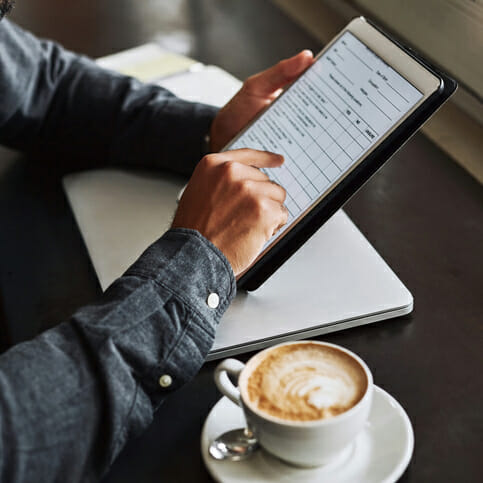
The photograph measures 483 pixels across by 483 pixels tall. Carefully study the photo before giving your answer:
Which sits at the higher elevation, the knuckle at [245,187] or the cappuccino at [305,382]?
the knuckle at [245,187]

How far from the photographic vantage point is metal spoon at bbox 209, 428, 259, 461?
570 millimetres

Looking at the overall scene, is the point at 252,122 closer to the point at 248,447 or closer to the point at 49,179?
the point at 49,179

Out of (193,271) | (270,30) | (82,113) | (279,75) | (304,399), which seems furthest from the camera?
(270,30)

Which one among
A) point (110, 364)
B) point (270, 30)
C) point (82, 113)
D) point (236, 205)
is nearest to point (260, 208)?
point (236, 205)

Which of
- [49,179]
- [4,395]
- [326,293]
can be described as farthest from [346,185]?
[49,179]

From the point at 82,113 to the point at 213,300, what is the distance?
0.54 metres

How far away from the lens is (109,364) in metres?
0.60

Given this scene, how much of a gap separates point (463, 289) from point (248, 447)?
0.31 meters

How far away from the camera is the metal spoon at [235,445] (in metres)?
0.57

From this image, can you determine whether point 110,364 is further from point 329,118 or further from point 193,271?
point 329,118

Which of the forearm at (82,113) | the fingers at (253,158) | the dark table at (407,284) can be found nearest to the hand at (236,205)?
the fingers at (253,158)

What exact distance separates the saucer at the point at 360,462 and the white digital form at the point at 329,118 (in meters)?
0.24

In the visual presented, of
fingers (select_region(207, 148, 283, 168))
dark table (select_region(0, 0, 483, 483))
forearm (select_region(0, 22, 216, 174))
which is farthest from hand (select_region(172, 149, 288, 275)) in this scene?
forearm (select_region(0, 22, 216, 174))

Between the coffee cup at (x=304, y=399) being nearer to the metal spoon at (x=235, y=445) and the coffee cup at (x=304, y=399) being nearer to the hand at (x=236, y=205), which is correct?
the metal spoon at (x=235, y=445)
